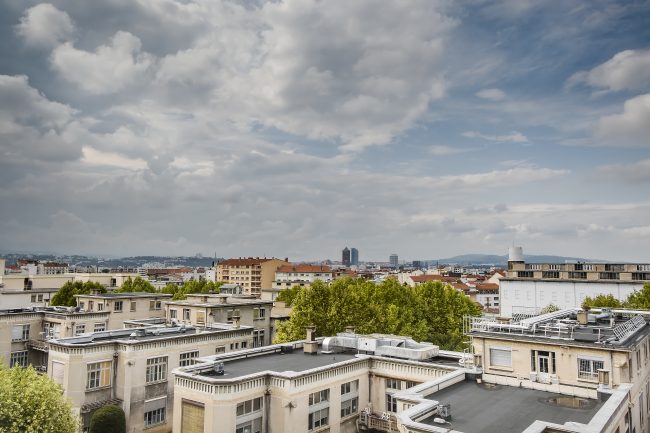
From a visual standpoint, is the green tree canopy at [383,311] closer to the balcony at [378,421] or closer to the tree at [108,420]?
the tree at [108,420]

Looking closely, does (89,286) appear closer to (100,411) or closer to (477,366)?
(100,411)

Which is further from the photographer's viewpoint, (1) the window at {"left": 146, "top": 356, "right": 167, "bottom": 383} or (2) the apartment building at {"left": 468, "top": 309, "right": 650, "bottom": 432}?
(1) the window at {"left": 146, "top": 356, "right": 167, "bottom": 383}

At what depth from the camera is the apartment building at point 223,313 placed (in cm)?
6109

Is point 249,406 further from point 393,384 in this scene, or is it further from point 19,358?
point 19,358

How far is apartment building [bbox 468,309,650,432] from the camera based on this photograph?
87.7ft

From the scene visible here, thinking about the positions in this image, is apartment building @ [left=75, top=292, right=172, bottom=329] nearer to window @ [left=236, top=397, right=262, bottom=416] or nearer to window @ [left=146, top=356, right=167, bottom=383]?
window @ [left=146, top=356, right=167, bottom=383]

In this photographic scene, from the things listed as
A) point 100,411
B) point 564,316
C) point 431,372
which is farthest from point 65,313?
point 564,316

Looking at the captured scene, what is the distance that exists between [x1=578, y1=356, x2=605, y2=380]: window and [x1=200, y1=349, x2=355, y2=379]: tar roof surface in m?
16.1

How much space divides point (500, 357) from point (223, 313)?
3937cm

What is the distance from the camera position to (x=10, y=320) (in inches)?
2292

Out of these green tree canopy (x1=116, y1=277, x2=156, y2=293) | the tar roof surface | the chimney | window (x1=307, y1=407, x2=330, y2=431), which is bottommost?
window (x1=307, y1=407, x2=330, y2=431)

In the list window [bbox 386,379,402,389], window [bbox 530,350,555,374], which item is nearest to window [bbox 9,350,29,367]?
window [bbox 386,379,402,389]

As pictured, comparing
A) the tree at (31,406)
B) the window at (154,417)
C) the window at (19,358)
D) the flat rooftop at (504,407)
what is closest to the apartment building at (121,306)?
the window at (19,358)

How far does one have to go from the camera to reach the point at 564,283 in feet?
334
